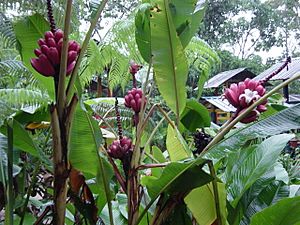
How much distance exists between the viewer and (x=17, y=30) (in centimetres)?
61

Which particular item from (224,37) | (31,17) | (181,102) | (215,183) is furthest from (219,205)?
(224,37)

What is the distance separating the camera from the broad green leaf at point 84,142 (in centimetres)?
57

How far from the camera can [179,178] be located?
520mm

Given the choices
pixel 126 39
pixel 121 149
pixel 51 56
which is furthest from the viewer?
pixel 126 39

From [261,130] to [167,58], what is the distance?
18 centimetres

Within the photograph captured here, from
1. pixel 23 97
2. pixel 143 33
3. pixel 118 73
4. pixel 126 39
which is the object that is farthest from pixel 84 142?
pixel 118 73

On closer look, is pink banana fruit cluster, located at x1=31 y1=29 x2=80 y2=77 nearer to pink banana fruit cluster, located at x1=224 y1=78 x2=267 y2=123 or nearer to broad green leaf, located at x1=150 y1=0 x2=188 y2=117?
broad green leaf, located at x1=150 y1=0 x2=188 y2=117

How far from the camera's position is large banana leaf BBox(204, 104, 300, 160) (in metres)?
0.52

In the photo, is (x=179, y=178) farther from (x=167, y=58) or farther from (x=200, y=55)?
(x=200, y=55)

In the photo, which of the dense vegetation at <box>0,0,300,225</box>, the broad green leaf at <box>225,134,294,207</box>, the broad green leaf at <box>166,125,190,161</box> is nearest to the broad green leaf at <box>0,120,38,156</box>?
the dense vegetation at <box>0,0,300,225</box>

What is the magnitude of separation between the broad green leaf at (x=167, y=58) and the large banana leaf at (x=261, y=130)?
0.13m

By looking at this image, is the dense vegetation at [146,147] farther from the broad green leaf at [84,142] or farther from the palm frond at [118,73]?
the palm frond at [118,73]

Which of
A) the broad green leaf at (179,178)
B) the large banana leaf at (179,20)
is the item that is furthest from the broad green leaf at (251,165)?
the large banana leaf at (179,20)

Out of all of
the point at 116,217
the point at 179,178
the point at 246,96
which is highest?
the point at 246,96
